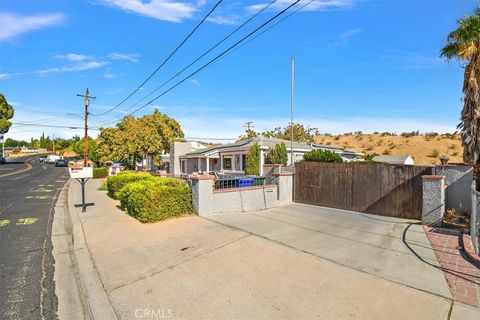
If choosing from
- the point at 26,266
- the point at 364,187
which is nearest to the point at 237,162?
the point at 364,187

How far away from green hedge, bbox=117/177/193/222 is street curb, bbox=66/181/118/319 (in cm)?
181

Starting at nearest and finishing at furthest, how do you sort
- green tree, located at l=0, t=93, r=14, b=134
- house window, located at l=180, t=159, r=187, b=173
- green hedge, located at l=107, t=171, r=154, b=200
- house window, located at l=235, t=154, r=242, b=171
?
green hedge, located at l=107, t=171, r=154, b=200, house window, located at l=235, t=154, r=242, b=171, house window, located at l=180, t=159, r=187, b=173, green tree, located at l=0, t=93, r=14, b=134

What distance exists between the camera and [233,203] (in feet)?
38.4

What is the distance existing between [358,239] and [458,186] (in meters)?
4.28

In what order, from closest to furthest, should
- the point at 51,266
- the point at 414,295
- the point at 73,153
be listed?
the point at 414,295
the point at 51,266
the point at 73,153

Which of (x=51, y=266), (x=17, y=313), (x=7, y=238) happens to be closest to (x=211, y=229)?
(x=51, y=266)

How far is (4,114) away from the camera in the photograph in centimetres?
5216

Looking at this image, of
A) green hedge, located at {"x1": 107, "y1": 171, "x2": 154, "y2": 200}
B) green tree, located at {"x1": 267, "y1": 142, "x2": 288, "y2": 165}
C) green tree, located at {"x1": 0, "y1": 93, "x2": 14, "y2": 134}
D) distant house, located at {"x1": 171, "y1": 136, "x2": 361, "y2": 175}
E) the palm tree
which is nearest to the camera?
the palm tree

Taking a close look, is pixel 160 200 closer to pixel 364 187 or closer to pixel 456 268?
pixel 364 187

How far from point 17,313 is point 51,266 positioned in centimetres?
224

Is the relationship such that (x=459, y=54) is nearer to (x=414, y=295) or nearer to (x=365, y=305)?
(x=414, y=295)

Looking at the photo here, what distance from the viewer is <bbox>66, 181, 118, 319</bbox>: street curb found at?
15.6 feet

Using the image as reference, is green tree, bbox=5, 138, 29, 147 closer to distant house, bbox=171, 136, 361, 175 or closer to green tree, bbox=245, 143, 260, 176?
distant house, bbox=171, 136, 361, 175

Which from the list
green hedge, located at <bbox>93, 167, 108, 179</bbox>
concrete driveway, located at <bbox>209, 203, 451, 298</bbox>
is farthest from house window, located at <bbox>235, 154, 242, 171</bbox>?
green hedge, located at <bbox>93, 167, 108, 179</bbox>
